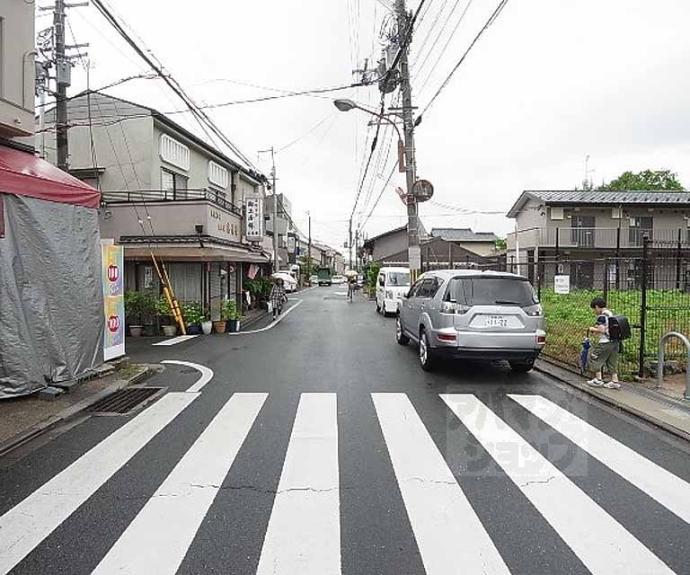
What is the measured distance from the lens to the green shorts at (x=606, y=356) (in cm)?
691

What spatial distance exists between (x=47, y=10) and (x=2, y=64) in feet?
26.8

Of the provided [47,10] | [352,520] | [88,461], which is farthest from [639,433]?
[47,10]

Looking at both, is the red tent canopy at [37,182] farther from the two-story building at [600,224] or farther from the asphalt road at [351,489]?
the two-story building at [600,224]

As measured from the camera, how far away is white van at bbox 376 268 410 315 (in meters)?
19.6

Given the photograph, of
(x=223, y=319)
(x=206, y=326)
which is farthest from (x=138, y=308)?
(x=223, y=319)

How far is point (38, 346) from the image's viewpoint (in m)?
6.36

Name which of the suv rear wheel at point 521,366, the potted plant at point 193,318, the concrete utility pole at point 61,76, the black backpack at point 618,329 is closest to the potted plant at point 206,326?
the potted plant at point 193,318

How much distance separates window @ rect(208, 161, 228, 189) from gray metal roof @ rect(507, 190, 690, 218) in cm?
1930

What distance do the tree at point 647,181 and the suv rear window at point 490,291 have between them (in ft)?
142

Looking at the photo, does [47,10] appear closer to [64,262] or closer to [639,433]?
[64,262]

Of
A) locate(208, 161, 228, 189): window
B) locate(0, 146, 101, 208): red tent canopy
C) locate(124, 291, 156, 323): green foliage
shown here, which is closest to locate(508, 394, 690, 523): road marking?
locate(0, 146, 101, 208): red tent canopy

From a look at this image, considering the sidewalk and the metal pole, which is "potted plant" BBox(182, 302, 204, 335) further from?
the metal pole

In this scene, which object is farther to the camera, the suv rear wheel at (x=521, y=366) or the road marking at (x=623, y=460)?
the suv rear wheel at (x=521, y=366)

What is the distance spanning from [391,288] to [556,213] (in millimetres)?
16263
